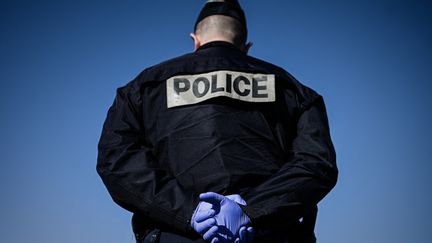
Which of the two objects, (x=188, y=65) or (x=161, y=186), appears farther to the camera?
(x=188, y=65)

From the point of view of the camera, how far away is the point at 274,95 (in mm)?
3080

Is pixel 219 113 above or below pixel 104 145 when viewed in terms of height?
above

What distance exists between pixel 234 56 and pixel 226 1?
0.70 meters

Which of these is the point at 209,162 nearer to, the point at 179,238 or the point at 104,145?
the point at 179,238

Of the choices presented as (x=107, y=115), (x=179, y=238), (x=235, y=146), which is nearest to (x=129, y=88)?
(x=107, y=115)

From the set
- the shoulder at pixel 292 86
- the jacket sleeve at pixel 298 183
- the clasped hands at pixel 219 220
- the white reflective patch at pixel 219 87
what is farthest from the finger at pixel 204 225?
the shoulder at pixel 292 86

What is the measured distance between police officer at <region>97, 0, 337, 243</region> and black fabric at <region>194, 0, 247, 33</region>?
0.35 metres

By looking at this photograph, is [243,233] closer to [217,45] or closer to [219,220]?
[219,220]

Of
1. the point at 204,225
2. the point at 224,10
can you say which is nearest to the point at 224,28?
the point at 224,10

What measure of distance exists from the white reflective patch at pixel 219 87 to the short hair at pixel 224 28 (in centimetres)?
48

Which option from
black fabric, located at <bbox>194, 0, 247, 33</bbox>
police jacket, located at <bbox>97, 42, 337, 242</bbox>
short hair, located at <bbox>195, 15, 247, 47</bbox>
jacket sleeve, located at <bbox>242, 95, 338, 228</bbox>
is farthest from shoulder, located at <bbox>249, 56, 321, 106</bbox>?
black fabric, located at <bbox>194, 0, 247, 33</bbox>

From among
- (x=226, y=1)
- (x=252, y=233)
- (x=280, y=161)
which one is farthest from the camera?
(x=226, y=1)

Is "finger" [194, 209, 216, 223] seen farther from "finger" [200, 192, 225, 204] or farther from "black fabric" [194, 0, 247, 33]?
"black fabric" [194, 0, 247, 33]

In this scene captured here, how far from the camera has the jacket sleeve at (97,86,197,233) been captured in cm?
262
